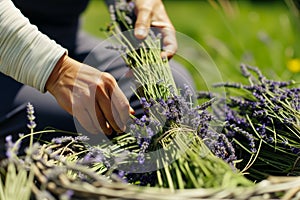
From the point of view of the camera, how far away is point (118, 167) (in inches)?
33.3

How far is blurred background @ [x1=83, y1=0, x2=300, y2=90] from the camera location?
83.5 inches

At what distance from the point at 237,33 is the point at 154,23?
1.47m

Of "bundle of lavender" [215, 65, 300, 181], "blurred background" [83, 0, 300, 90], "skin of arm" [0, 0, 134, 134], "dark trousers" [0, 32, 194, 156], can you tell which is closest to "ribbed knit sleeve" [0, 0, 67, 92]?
"skin of arm" [0, 0, 134, 134]

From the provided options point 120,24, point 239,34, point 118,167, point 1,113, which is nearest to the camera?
point 118,167

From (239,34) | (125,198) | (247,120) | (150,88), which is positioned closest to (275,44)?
(239,34)

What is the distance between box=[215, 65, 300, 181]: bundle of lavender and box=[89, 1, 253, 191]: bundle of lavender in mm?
61

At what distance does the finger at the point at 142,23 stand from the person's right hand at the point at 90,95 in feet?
0.86

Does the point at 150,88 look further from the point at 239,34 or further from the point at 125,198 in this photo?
the point at 239,34

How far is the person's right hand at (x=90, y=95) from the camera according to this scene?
90 cm

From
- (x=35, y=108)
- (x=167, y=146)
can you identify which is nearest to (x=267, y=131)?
(x=167, y=146)

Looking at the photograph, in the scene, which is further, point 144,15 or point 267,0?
point 267,0

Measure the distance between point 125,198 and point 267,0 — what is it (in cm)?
339

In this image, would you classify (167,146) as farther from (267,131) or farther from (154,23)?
(154,23)

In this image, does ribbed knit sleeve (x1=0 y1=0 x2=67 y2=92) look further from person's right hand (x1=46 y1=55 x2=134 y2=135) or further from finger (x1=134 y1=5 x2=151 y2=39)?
finger (x1=134 y1=5 x2=151 y2=39)
